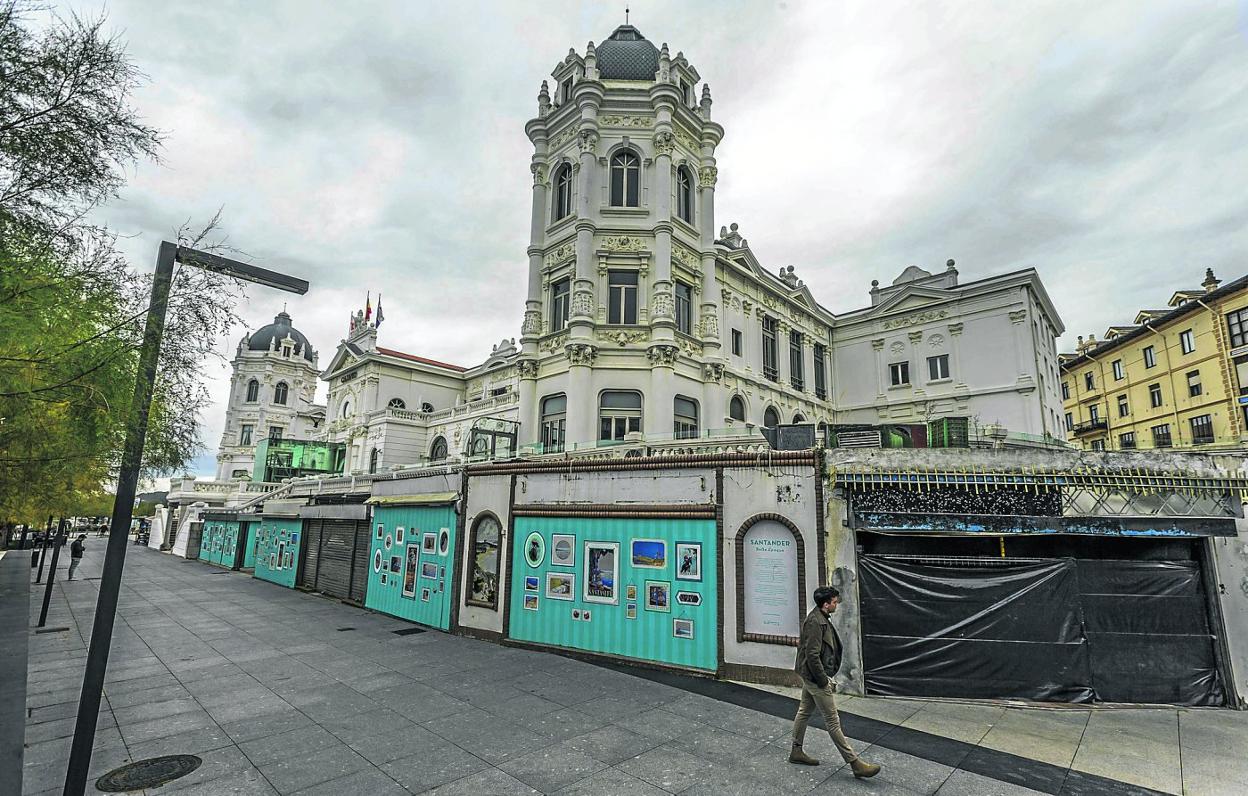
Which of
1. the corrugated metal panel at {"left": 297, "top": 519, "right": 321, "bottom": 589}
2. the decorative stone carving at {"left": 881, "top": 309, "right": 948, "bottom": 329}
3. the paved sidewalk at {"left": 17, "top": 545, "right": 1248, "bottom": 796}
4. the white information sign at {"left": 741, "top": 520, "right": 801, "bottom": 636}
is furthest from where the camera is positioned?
the decorative stone carving at {"left": 881, "top": 309, "right": 948, "bottom": 329}

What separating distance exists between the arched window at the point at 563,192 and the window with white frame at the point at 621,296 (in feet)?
12.4

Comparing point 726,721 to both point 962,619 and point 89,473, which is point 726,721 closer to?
point 962,619

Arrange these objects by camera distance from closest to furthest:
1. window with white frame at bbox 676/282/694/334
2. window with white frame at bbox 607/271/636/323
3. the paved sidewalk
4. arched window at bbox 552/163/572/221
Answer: the paved sidewalk → window with white frame at bbox 607/271/636/323 → window with white frame at bbox 676/282/694/334 → arched window at bbox 552/163/572/221

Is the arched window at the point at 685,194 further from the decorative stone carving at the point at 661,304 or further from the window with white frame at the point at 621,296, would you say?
the decorative stone carving at the point at 661,304

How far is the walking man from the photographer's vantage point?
20.2ft

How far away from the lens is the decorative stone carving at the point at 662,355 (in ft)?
68.2

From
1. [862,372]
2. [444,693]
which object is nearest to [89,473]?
[444,693]

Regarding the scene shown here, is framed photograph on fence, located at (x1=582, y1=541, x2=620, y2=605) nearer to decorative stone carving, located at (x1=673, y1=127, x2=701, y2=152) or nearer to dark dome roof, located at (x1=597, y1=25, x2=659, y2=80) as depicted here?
decorative stone carving, located at (x1=673, y1=127, x2=701, y2=152)

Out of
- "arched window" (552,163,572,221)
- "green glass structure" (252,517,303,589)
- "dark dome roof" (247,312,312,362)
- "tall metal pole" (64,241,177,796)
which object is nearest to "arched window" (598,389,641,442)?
"arched window" (552,163,572,221)

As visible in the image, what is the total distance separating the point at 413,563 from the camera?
15.1 m

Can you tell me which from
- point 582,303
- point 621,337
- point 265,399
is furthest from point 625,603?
point 265,399

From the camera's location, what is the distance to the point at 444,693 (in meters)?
8.84

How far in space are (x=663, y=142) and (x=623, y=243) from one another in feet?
14.4

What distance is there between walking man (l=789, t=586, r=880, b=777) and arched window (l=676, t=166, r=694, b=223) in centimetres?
1976
